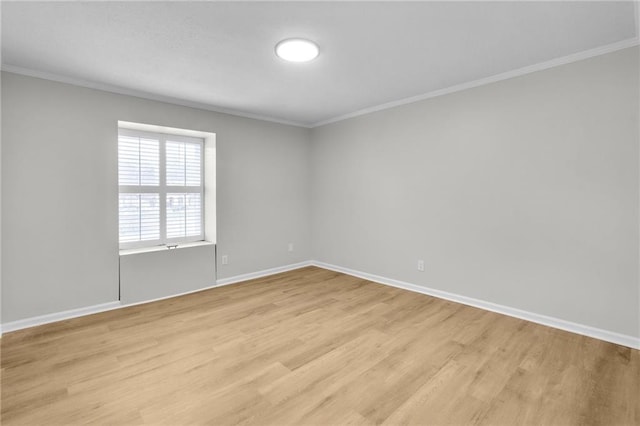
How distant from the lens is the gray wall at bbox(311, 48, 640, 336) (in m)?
2.57

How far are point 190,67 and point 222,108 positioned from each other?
1.38 meters

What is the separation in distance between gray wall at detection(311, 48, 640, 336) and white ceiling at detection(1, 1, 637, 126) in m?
0.34

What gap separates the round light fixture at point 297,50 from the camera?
7.92ft

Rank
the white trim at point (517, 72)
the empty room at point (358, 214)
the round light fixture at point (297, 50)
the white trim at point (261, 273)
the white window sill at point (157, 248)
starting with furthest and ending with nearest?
the white trim at point (261, 273)
the white window sill at point (157, 248)
the white trim at point (517, 72)
the round light fixture at point (297, 50)
the empty room at point (358, 214)

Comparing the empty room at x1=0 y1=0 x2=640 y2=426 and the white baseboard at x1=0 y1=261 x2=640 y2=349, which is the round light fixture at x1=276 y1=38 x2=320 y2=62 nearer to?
the empty room at x1=0 y1=0 x2=640 y2=426

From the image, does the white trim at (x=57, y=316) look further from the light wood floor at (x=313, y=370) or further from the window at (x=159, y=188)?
the window at (x=159, y=188)

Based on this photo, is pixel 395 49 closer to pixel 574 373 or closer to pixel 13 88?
pixel 574 373

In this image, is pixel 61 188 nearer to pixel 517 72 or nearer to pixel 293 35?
pixel 293 35

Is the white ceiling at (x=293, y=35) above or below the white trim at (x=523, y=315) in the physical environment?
above

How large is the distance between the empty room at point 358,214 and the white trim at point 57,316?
0.02 metres

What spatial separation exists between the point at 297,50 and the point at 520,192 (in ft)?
8.37

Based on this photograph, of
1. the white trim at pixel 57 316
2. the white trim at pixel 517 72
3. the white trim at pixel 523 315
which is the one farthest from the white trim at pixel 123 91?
the white trim at pixel 523 315

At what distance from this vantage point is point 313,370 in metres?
2.21

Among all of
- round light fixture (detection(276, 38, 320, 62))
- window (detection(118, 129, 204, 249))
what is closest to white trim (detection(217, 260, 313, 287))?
window (detection(118, 129, 204, 249))
